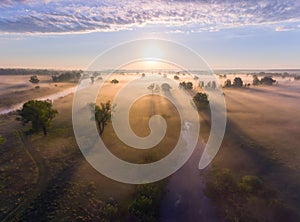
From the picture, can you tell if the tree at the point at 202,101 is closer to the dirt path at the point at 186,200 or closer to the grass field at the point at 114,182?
the grass field at the point at 114,182

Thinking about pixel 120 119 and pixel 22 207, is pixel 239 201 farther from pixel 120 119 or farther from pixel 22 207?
pixel 120 119

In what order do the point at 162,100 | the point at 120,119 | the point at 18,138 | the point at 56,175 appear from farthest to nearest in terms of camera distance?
the point at 162,100 < the point at 120,119 < the point at 18,138 < the point at 56,175

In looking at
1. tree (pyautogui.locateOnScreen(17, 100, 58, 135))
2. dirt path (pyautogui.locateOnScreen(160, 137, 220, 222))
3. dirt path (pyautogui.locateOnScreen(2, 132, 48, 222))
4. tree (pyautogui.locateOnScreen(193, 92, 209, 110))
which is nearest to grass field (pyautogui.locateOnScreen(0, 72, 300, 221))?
dirt path (pyautogui.locateOnScreen(2, 132, 48, 222))

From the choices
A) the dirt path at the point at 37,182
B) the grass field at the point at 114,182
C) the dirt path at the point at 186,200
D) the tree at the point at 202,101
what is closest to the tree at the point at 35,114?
the grass field at the point at 114,182

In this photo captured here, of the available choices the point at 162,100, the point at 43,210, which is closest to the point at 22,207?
the point at 43,210

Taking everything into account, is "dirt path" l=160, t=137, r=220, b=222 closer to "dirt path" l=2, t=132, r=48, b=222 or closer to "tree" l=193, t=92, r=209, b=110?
"dirt path" l=2, t=132, r=48, b=222

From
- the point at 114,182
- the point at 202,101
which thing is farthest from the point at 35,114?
the point at 202,101

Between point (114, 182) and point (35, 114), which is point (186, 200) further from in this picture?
point (35, 114)

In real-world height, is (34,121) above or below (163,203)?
above
